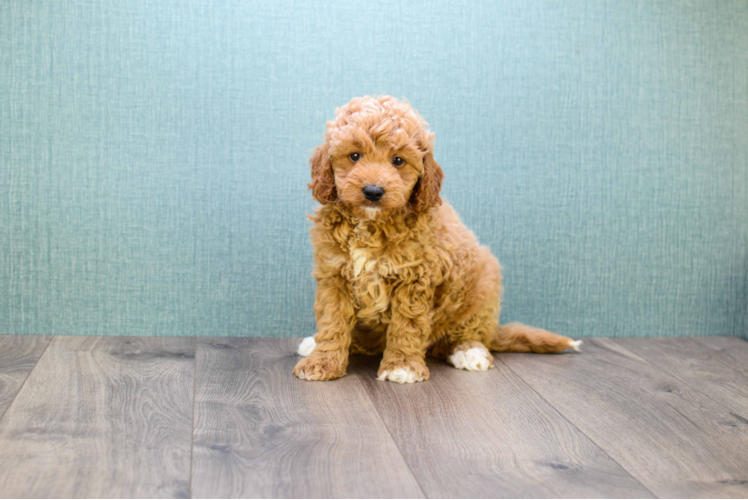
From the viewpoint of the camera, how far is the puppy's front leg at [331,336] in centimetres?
221

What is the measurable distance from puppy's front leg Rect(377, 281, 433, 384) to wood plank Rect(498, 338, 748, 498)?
38 cm

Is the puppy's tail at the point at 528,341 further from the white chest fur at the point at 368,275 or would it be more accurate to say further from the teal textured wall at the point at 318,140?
the white chest fur at the point at 368,275

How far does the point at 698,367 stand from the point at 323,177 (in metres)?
1.53

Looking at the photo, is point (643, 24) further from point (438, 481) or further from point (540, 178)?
point (438, 481)

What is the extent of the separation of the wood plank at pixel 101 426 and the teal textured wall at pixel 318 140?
1.16 ft

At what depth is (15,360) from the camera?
7.54ft

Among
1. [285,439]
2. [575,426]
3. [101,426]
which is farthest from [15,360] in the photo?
[575,426]

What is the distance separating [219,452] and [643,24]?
2.35m

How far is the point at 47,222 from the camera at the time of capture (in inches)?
102

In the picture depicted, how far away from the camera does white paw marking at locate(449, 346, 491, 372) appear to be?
93.7 inches

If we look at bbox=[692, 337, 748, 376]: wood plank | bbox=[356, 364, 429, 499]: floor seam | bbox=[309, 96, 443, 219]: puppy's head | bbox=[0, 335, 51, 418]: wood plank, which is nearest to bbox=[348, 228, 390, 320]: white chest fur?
bbox=[309, 96, 443, 219]: puppy's head

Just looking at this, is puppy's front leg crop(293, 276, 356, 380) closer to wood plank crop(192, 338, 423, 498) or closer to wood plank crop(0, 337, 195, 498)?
wood plank crop(192, 338, 423, 498)

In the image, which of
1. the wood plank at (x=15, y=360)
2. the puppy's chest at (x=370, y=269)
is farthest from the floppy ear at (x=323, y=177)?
the wood plank at (x=15, y=360)

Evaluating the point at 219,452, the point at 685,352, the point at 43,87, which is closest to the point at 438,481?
the point at 219,452
